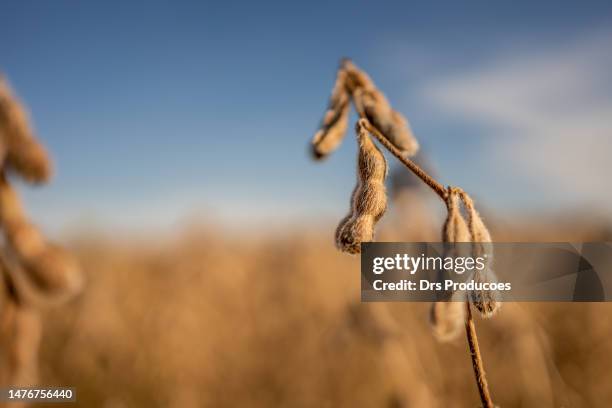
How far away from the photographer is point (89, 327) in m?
5.29

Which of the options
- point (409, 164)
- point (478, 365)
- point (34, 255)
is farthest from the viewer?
point (34, 255)

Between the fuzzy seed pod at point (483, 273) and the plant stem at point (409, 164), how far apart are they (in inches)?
2.7

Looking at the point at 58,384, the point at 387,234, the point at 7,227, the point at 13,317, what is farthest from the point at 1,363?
the point at 58,384

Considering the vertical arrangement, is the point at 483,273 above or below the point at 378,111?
below

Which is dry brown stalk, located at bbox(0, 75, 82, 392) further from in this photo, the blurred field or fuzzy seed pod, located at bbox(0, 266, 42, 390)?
the blurred field

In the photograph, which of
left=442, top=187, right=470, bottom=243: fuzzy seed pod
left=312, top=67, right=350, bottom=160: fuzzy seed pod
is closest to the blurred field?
left=312, top=67, right=350, bottom=160: fuzzy seed pod

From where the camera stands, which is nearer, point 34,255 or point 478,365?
point 478,365

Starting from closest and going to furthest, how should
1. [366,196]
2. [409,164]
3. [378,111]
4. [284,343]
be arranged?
[409,164] → [366,196] → [378,111] → [284,343]

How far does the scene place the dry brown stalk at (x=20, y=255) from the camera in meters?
1.67

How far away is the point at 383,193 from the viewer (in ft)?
4.73

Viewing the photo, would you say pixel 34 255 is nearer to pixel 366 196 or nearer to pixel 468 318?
pixel 366 196

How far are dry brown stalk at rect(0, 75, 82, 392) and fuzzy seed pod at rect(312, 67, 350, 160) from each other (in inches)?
39.2

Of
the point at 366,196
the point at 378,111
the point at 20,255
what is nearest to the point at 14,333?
the point at 20,255

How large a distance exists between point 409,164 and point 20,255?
1390 millimetres
